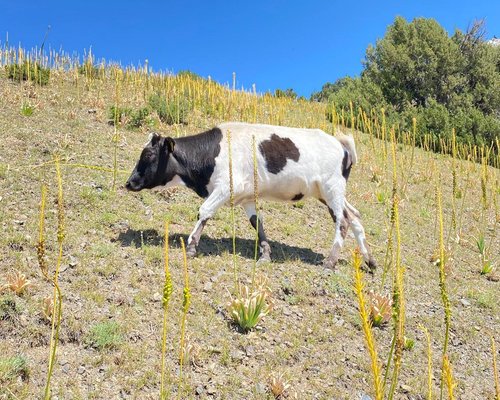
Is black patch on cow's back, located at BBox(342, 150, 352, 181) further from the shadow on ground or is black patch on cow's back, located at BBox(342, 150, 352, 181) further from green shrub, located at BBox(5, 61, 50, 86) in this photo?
green shrub, located at BBox(5, 61, 50, 86)

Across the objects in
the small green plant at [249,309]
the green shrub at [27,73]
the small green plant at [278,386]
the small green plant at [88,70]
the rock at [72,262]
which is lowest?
the small green plant at [278,386]

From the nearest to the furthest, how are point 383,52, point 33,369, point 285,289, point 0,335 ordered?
point 33,369
point 0,335
point 285,289
point 383,52

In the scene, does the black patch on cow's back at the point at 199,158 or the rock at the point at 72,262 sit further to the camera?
the black patch on cow's back at the point at 199,158

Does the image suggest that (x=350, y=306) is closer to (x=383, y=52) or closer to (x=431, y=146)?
(x=431, y=146)

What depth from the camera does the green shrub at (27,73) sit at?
1473cm

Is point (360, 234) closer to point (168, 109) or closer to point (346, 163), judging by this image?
point (346, 163)

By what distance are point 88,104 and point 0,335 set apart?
411 inches

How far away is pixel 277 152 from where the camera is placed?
7.16 m

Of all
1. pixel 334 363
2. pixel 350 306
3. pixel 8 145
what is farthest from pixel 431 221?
→ pixel 8 145

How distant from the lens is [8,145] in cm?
939

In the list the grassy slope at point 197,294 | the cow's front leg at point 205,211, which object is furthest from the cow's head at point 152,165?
the cow's front leg at point 205,211

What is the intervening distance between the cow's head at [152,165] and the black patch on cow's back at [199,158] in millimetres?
188

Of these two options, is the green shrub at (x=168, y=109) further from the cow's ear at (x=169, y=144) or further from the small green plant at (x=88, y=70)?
the cow's ear at (x=169, y=144)

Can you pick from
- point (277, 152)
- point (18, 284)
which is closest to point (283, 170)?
point (277, 152)
